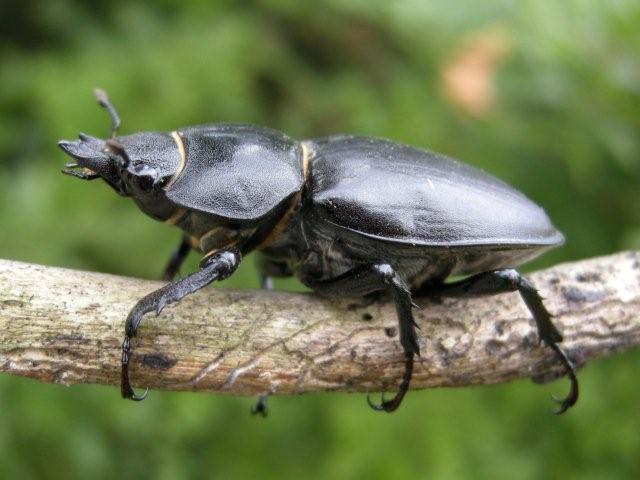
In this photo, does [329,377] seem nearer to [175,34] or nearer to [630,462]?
[630,462]

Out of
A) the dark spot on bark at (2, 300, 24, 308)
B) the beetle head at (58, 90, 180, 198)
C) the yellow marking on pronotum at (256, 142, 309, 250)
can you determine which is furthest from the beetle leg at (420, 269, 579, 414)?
the dark spot on bark at (2, 300, 24, 308)

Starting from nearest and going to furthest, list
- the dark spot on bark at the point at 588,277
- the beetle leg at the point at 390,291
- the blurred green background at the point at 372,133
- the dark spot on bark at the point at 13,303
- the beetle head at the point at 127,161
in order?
1. the dark spot on bark at the point at 13,303
2. the beetle leg at the point at 390,291
3. the beetle head at the point at 127,161
4. the dark spot on bark at the point at 588,277
5. the blurred green background at the point at 372,133

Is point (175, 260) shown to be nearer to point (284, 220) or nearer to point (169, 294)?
point (284, 220)

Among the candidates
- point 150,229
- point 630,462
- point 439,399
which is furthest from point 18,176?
point 630,462

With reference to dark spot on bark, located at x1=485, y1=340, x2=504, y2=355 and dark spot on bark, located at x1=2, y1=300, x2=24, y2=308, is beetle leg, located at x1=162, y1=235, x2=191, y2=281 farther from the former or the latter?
dark spot on bark, located at x1=485, y1=340, x2=504, y2=355

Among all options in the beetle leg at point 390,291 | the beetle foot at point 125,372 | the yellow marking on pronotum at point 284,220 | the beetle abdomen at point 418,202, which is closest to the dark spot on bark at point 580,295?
the beetle abdomen at point 418,202

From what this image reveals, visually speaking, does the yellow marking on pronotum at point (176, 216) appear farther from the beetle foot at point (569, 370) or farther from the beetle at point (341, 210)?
the beetle foot at point (569, 370)
